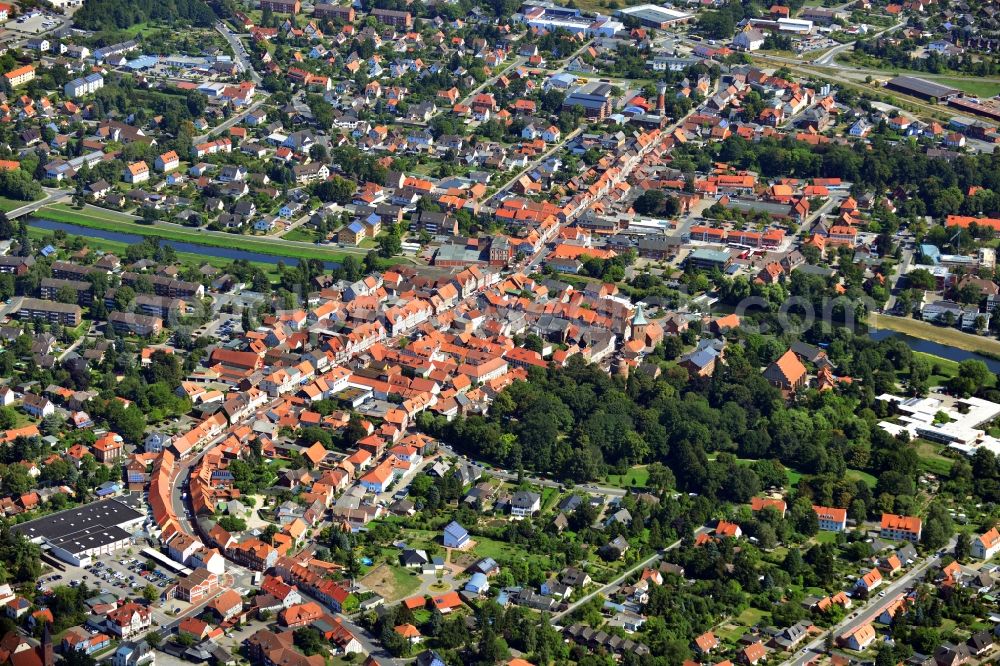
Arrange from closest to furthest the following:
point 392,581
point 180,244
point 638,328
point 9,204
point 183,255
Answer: point 392,581
point 638,328
point 183,255
point 180,244
point 9,204

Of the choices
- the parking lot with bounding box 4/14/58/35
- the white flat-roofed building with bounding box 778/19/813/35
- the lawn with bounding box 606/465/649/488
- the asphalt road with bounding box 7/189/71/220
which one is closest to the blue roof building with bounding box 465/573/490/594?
the lawn with bounding box 606/465/649/488

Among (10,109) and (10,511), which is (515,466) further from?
(10,109)

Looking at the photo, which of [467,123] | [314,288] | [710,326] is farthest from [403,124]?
[710,326]

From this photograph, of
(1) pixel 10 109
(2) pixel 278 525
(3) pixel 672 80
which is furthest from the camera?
(3) pixel 672 80

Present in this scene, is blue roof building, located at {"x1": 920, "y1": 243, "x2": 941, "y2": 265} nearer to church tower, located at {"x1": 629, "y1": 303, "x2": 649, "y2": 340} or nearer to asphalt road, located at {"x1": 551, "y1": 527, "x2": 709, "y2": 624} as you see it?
church tower, located at {"x1": 629, "y1": 303, "x2": 649, "y2": 340}

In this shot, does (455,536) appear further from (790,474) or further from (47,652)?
(47,652)

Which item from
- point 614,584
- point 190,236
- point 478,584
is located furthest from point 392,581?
point 190,236
